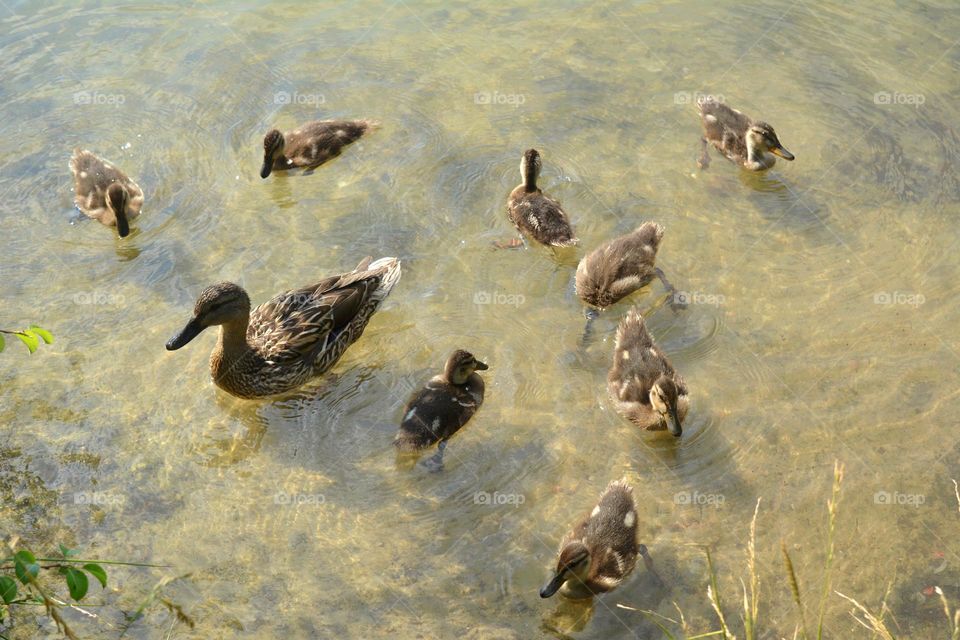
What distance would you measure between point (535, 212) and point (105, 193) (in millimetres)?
2631

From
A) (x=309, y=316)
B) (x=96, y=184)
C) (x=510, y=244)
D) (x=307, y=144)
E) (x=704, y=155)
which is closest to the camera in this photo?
(x=309, y=316)

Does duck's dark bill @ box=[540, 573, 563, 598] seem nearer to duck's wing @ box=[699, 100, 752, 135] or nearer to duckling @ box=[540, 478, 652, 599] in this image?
duckling @ box=[540, 478, 652, 599]

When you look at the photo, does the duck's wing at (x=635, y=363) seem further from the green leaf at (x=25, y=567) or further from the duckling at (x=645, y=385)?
the green leaf at (x=25, y=567)

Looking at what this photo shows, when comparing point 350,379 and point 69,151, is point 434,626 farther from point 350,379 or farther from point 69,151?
point 69,151

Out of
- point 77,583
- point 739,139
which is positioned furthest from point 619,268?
point 77,583

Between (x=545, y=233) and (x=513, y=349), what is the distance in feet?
2.82

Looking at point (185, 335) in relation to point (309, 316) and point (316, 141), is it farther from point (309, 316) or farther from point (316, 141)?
point (316, 141)

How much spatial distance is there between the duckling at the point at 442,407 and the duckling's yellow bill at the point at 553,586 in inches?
35.5

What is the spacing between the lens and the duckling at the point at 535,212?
233 inches

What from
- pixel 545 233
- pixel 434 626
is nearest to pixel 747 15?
pixel 545 233

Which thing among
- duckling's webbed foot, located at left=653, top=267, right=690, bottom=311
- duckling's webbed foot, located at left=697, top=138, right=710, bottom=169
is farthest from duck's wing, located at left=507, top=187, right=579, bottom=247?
duckling's webbed foot, located at left=697, top=138, right=710, bottom=169

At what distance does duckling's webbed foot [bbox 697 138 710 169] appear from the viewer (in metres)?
6.66

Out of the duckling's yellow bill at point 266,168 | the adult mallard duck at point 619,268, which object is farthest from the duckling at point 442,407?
the duckling's yellow bill at point 266,168

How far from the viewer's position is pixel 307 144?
6.57 metres
